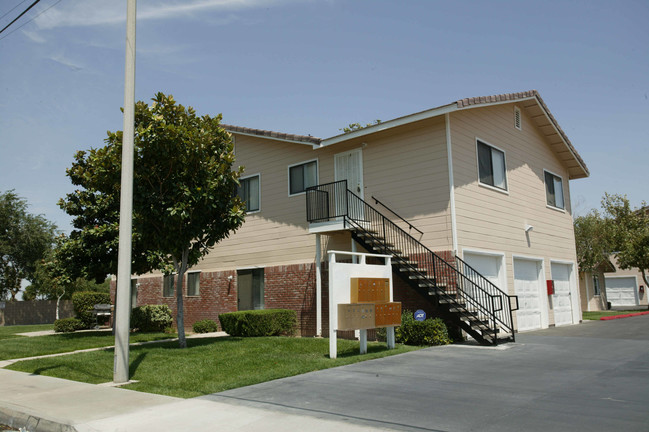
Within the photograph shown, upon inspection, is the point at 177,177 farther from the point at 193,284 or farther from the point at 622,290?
the point at 622,290

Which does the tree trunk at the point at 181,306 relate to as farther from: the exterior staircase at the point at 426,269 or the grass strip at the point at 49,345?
the exterior staircase at the point at 426,269

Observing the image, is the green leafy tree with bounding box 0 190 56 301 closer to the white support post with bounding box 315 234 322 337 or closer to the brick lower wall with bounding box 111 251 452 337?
the brick lower wall with bounding box 111 251 452 337

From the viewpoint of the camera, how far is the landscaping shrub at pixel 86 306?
2519 centimetres

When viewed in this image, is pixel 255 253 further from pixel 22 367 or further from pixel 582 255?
pixel 582 255

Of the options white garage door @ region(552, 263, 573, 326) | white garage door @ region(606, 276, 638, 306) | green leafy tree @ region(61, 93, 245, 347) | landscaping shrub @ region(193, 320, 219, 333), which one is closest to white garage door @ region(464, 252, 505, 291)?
white garage door @ region(552, 263, 573, 326)

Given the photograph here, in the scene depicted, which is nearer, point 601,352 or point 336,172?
point 601,352

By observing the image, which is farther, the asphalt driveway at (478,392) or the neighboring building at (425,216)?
the neighboring building at (425,216)

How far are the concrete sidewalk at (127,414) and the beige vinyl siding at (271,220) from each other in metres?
10.2

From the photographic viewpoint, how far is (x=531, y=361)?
10.3m

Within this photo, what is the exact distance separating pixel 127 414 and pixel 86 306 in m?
20.8

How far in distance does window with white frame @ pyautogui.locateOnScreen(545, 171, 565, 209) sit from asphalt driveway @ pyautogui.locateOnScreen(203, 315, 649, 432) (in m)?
9.82

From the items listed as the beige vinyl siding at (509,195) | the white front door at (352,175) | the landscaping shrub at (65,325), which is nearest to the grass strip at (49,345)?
the landscaping shrub at (65,325)

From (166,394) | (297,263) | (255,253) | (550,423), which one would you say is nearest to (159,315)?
(255,253)

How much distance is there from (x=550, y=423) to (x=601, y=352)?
21.8 ft
